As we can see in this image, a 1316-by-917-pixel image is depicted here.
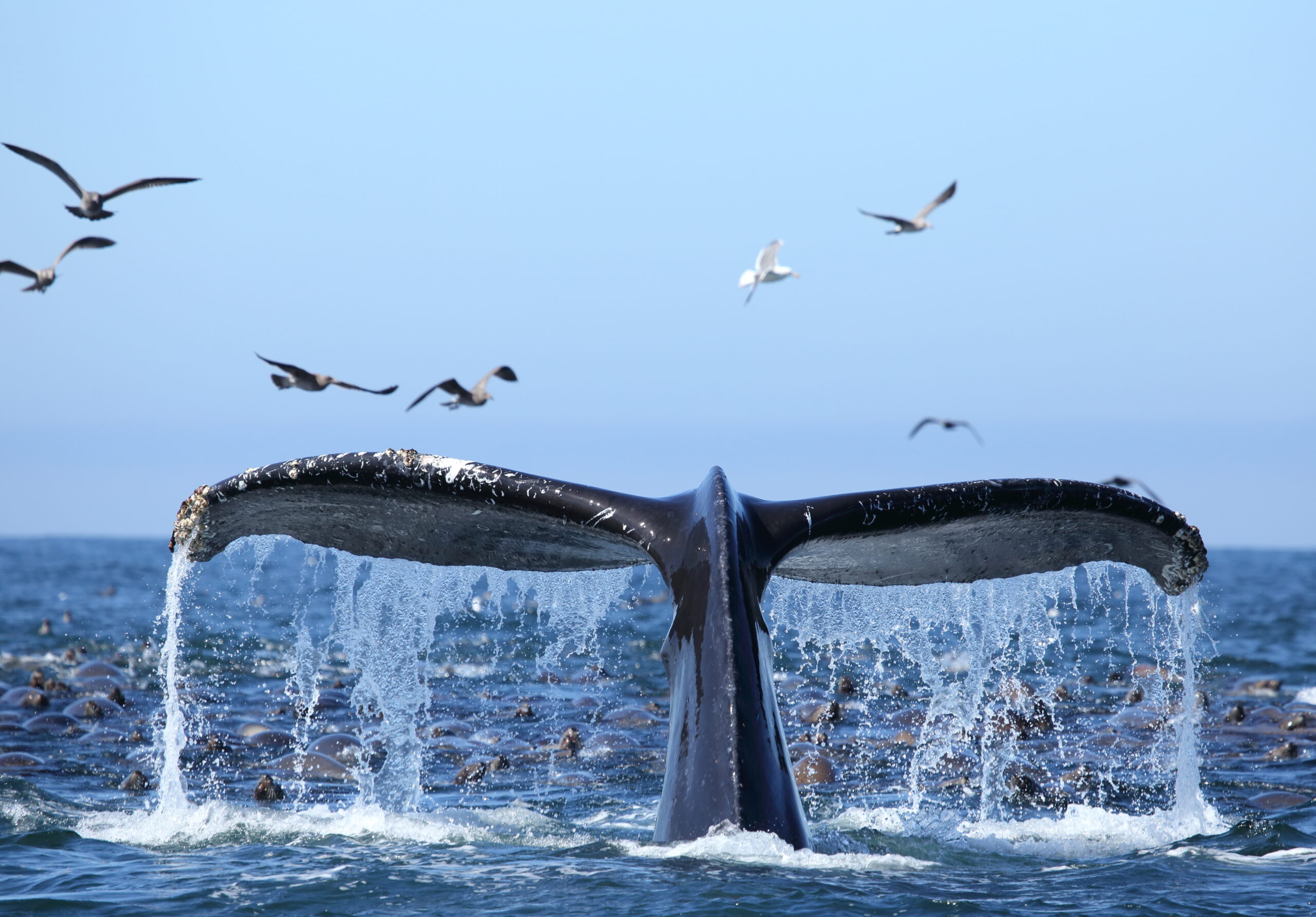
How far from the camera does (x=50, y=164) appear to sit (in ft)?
46.1

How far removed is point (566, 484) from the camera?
21.9 feet

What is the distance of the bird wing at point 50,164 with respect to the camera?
43.2ft

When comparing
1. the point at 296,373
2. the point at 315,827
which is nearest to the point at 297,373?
the point at 296,373

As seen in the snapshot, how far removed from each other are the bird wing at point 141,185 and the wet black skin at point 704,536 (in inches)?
276

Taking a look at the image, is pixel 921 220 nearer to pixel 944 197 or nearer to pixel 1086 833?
pixel 944 197

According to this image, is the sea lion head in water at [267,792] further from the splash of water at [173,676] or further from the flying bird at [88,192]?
the flying bird at [88,192]

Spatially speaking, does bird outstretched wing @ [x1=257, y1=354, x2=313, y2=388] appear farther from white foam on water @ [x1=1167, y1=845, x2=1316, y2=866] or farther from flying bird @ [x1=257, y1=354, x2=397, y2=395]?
white foam on water @ [x1=1167, y1=845, x2=1316, y2=866]

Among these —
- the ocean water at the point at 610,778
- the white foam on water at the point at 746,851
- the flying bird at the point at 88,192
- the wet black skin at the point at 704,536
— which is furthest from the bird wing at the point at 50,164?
the white foam on water at the point at 746,851

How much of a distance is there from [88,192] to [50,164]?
2.72 ft

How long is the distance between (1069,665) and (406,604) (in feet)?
49.6

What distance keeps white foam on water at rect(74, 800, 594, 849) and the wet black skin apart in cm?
206

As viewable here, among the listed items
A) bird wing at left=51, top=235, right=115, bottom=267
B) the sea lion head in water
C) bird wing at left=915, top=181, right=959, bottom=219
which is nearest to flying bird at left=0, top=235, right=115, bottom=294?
Result: bird wing at left=51, top=235, right=115, bottom=267

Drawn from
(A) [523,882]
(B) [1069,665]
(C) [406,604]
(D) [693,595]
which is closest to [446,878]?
(A) [523,882]

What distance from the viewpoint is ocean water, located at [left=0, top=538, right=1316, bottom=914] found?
664 centimetres
